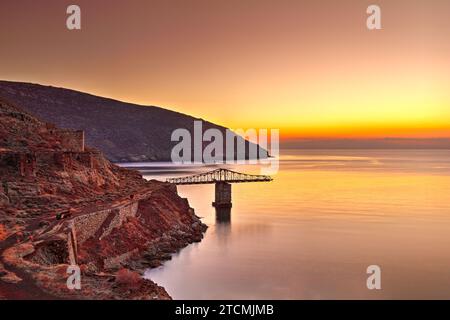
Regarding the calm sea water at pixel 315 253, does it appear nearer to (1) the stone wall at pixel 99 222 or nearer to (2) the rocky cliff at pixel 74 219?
(2) the rocky cliff at pixel 74 219

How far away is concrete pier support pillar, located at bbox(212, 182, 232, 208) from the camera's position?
73.9 meters

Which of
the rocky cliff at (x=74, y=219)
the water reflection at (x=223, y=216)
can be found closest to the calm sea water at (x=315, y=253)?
the water reflection at (x=223, y=216)

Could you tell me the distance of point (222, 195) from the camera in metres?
74.3

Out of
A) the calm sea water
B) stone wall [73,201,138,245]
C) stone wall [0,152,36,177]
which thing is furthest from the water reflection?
stone wall [0,152,36,177]

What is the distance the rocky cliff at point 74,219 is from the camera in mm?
21141

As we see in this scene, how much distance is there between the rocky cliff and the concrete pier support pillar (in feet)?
50.1

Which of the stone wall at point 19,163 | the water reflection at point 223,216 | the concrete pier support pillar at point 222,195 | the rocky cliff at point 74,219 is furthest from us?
the concrete pier support pillar at point 222,195

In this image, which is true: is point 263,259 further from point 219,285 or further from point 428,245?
point 428,245

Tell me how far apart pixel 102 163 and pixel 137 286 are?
3496cm

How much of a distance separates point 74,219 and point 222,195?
43.4 m

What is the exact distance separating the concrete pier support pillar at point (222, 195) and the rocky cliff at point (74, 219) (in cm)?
1527

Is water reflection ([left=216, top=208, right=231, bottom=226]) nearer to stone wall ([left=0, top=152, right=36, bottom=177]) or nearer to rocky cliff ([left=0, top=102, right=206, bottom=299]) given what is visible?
rocky cliff ([left=0, top=102, right=206, bottom=299])

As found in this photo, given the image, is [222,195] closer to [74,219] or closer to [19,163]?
[19,163]
